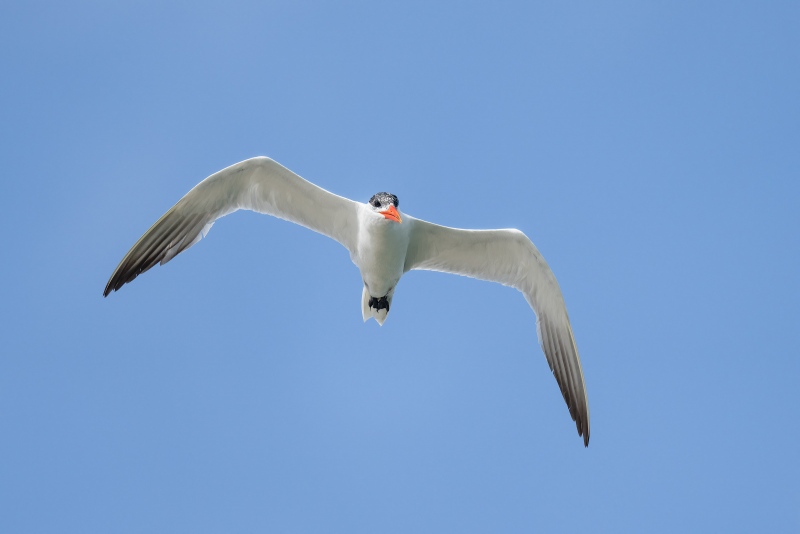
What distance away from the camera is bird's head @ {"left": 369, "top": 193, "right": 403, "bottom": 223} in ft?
43.6

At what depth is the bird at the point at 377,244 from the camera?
14.1 m

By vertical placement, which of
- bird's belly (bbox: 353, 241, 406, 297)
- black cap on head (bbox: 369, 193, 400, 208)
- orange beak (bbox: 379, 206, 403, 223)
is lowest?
bird's belly (bbox: 353, 241, 406, 297)

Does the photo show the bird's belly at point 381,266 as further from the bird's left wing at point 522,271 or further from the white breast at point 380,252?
the bird's left wing at point 522,271

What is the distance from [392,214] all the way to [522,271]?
3022mm

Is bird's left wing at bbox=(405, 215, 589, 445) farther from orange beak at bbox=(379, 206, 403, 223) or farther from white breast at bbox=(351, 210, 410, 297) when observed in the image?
orange beak at bbox=(379, 206, 403, 223)

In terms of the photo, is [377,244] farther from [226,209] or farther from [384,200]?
[226,209]

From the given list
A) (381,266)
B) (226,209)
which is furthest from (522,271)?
(226,209)

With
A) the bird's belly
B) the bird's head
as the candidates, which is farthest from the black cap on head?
the bird's belly

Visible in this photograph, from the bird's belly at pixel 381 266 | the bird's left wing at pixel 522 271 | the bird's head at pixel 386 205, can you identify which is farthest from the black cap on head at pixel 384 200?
the bird's left wing at pixel 522 271

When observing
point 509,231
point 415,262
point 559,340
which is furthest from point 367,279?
point 559,340

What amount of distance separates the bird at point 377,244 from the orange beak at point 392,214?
5cm

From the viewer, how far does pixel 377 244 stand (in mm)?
13781

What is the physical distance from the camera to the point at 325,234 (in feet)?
49.0

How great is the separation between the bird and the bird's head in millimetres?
17
